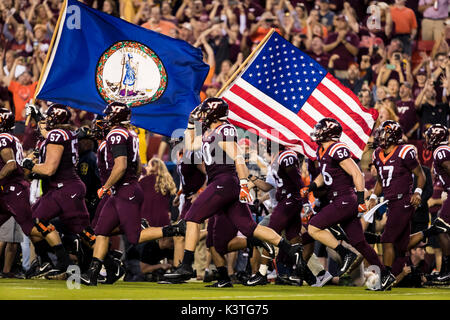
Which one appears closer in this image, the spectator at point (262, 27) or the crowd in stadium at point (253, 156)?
the crowd in stadium at point (253, 156)

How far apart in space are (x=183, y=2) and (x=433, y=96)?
7.07 m

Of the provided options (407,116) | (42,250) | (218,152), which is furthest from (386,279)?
(407,116)

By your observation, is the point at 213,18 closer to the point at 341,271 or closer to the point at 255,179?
the point at 255,179

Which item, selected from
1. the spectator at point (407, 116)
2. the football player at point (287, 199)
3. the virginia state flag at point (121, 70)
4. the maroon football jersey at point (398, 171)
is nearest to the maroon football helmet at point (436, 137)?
the maroon football jersey at point (398, 171)

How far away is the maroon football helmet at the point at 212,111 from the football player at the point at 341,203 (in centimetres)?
146

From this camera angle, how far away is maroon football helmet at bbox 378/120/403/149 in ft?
43.1

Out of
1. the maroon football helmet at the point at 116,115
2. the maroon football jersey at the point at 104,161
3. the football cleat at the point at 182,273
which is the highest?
the maroon football helmet at the point at 116,115

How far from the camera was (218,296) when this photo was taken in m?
10.6

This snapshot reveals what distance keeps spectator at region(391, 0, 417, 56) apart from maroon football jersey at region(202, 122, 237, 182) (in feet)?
32.3

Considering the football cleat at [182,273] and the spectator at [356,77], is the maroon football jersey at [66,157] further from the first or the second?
the spectator at [356,77]

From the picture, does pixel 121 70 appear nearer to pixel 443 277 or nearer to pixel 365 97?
pixel 365 97

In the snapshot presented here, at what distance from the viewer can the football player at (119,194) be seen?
11.8 meters

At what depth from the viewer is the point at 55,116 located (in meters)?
13.0
